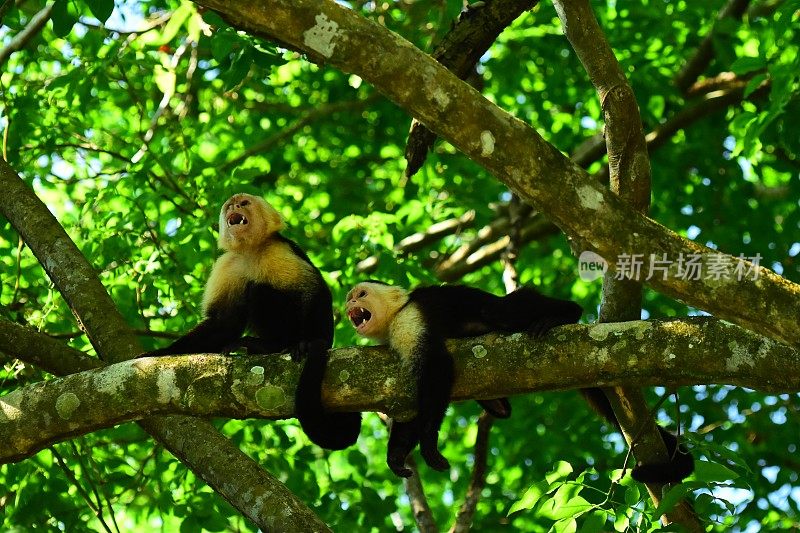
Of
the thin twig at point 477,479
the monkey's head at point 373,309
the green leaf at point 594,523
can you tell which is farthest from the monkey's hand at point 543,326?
the thin twig at point 477,479

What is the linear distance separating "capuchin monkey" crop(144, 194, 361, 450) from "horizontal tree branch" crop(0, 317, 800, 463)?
906 millimetres

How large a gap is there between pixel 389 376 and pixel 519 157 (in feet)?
3.84

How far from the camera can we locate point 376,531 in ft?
19.2

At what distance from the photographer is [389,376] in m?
3.47

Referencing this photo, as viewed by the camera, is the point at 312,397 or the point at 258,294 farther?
the point at 258,294

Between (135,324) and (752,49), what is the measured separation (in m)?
4.88

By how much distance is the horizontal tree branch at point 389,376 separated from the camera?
10.2 ft

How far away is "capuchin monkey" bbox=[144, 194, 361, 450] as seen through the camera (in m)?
4.64

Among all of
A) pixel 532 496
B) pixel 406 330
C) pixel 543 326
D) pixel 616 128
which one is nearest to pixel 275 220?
pixel 406 330

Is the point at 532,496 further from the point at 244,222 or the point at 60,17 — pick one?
the point at 60,17

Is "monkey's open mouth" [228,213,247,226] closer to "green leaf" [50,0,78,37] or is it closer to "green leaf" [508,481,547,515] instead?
"green leaf" [50,0,78,37]

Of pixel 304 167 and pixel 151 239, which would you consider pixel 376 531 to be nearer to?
pixel 151 239

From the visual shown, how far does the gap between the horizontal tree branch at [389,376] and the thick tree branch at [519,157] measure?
0.44m

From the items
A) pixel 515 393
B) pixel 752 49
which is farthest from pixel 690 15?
pixel 515 393
